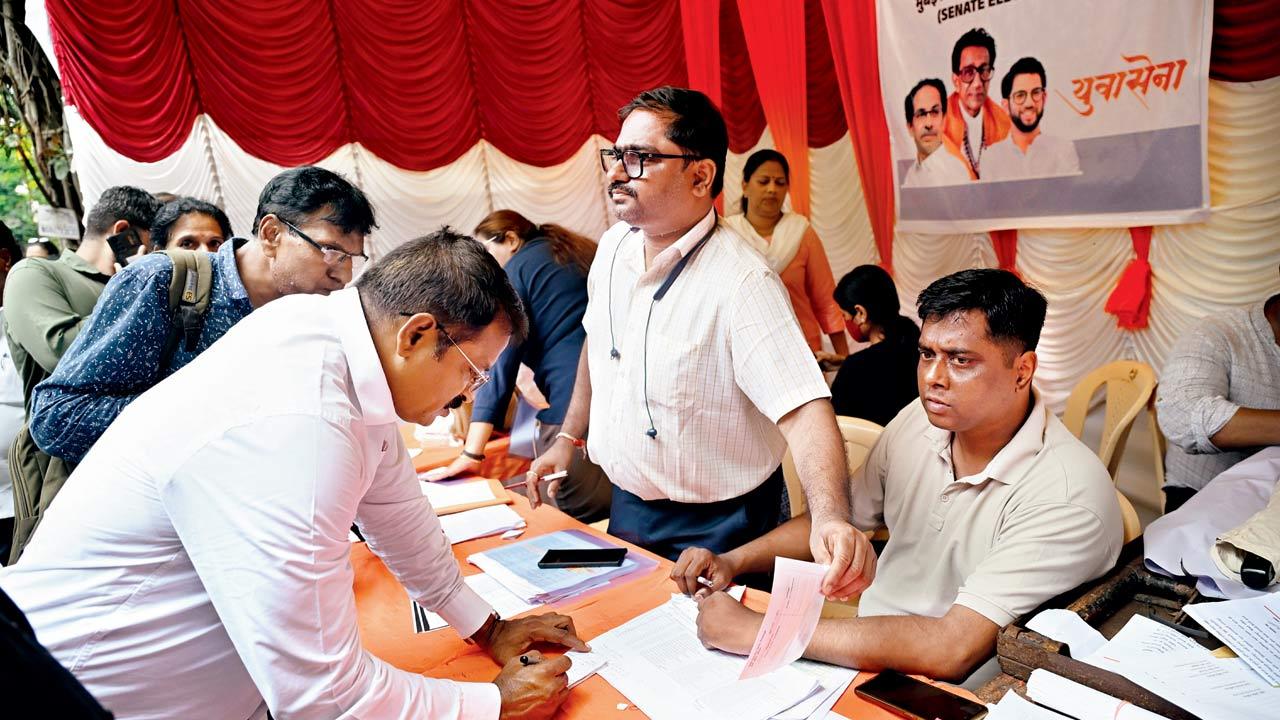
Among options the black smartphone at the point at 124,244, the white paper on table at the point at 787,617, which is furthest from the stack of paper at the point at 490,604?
the black smartphone at the point at 124,244

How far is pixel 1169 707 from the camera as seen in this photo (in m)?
1.03

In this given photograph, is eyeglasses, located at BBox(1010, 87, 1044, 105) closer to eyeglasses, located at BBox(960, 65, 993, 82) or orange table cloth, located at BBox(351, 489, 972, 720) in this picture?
eyeglasses, located at BBox(960, 65, 993, 82)

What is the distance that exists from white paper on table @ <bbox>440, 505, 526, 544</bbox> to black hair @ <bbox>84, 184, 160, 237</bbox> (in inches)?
63.7

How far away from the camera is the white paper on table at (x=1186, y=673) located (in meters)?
1.03

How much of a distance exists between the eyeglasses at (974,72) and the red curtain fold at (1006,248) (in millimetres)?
810

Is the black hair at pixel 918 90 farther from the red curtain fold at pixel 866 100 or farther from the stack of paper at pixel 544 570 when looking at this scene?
the stack of paper at pixel 544 570

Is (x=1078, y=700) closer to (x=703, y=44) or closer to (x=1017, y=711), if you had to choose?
(x=1017, y=711)

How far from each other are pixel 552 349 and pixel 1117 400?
2.25 metres

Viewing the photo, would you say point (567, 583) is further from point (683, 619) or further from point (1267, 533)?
point (1267, 533)

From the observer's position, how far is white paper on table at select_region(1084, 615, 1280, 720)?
103 cm

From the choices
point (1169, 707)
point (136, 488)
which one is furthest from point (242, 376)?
point (1169, 707)

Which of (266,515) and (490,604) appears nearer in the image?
(266,515)

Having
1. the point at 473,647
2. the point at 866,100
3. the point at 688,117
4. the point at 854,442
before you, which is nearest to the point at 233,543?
the point at 473,647

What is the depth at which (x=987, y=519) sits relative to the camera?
1.50 m
